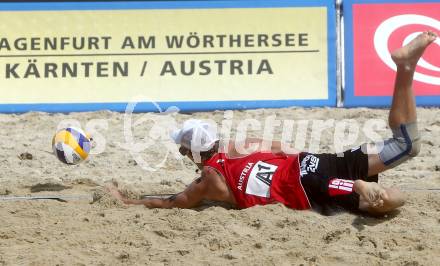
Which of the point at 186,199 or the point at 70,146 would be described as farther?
the point at 70,146

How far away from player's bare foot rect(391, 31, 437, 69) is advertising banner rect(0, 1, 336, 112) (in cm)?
404

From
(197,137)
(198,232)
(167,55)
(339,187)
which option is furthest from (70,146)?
(167,55)

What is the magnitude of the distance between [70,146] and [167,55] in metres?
3.10

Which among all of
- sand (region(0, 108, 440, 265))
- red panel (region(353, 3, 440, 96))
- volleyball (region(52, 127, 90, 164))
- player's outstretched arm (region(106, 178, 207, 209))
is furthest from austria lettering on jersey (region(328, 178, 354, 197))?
red panel (region(353, 3, 440, 96))

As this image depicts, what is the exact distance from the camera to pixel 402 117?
204 inches

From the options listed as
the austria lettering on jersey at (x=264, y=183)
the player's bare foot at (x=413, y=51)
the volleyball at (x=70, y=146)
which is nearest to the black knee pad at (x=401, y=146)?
the player's bare foot at (x=413, y=51)

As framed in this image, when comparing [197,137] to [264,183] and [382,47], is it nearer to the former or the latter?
[264,183]

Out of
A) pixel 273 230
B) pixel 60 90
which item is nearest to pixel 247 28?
pixel 60 90

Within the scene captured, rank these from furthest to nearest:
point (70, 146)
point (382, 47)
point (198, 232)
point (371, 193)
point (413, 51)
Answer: point (382, 47) < point (70, 146) < point (413, 51) < point (371, 193) < point (198, 232)

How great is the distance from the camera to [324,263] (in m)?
4.18

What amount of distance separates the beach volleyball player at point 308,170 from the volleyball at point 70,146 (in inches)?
42.3

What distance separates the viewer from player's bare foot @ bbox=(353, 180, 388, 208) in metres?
4.86

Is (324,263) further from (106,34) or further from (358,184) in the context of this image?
(106,34)

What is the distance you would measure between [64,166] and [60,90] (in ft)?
6.82
